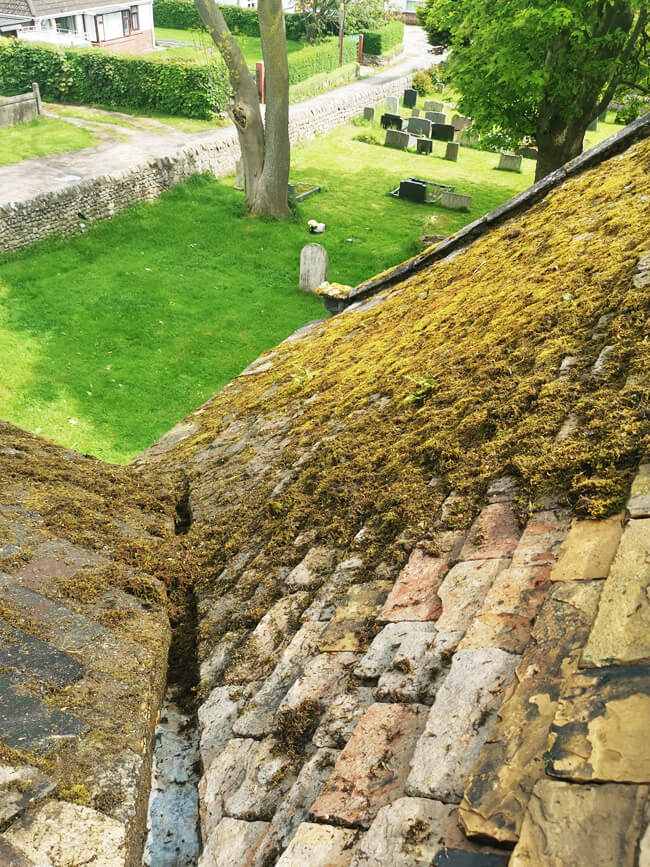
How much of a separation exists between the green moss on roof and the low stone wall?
27543 mm

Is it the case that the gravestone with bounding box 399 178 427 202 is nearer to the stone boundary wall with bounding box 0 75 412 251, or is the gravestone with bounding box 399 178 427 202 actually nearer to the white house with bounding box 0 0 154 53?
the stone boundary wall with bounding box 0 75 412 251

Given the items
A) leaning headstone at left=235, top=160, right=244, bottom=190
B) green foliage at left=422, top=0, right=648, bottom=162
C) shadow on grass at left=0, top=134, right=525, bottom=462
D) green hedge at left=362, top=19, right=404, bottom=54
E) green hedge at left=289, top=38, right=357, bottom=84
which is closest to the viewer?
shadow on grass at left=0, top=134, right=525, bottom=462

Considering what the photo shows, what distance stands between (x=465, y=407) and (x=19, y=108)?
103 feet

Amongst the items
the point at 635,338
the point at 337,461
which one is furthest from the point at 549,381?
the point at 337,461

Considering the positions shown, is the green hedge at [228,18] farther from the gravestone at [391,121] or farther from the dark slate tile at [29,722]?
the dark slate tile at [29,722]

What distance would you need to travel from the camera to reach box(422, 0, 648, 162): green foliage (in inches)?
724

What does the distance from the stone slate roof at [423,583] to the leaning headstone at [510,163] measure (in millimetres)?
30394

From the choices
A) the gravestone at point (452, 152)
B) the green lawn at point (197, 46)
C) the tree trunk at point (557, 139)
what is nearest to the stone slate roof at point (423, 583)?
the tree trunk at point (557, 139)

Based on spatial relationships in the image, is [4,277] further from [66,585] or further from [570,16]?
[66,585]

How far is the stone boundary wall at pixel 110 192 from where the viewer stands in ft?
67.2

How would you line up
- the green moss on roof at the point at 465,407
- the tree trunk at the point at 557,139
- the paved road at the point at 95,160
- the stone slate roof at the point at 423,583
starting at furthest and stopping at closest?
the paved road at the point at 95,160, the tree trunk at the point at 557,139, the green moss on roof at the point at 465,407, the stone slate roof at the point at 423,583

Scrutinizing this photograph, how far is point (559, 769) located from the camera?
68.2 inches

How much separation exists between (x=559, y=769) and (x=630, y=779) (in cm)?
17

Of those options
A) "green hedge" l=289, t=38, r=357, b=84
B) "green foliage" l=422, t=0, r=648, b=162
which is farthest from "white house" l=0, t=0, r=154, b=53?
"green foliage" l=422, t=0, r=648, b=162
